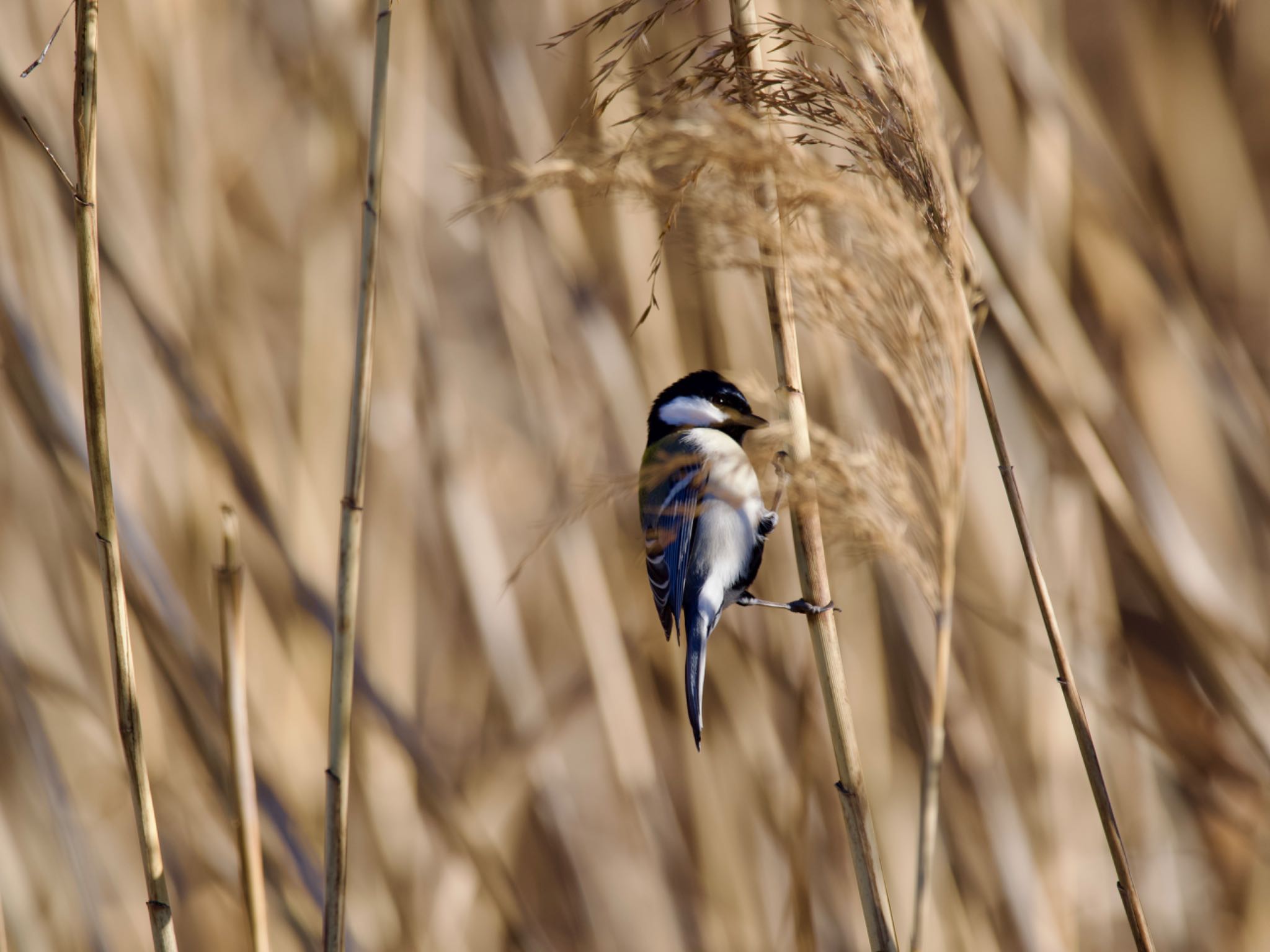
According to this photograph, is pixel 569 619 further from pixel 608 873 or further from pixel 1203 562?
pixel 1203 562

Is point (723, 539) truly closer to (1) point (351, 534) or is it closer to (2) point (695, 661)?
(2) point (695, 661)

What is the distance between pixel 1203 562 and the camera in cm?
99

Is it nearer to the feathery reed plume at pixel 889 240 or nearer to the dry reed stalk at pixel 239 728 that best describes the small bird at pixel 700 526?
the feathery reed plume at pixel 889 240

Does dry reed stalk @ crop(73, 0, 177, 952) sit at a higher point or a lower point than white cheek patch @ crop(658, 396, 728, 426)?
lower

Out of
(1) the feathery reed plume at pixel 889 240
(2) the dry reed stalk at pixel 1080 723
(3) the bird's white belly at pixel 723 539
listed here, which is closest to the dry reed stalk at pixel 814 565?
(1) the feathery reed plume at pixel 889 240

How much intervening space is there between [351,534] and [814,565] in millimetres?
360

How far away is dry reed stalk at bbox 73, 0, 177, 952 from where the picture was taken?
1.61ft

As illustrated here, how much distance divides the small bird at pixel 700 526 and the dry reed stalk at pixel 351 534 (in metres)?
0.33

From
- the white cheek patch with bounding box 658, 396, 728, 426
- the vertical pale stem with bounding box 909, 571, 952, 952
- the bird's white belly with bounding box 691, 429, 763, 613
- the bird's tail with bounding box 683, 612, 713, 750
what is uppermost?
the white cheek patch with bounding box 658, 396, 728, 426

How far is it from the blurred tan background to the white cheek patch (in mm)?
59

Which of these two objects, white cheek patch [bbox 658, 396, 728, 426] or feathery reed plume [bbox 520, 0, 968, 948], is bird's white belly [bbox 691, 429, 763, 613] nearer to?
white cheek patch [bbox 658, 396, 728, 426]

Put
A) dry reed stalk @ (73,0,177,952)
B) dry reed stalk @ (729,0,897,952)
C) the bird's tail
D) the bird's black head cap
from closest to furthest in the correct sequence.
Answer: dry reed stalk @ (73,0,177,952) < dry reed stalk @ (729,0,897,952) < the bird's tail < the bird's black head cap

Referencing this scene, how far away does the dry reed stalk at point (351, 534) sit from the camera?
24.1 inches

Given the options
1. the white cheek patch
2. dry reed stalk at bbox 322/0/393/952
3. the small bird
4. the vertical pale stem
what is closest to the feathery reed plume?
the vertical pale stem
